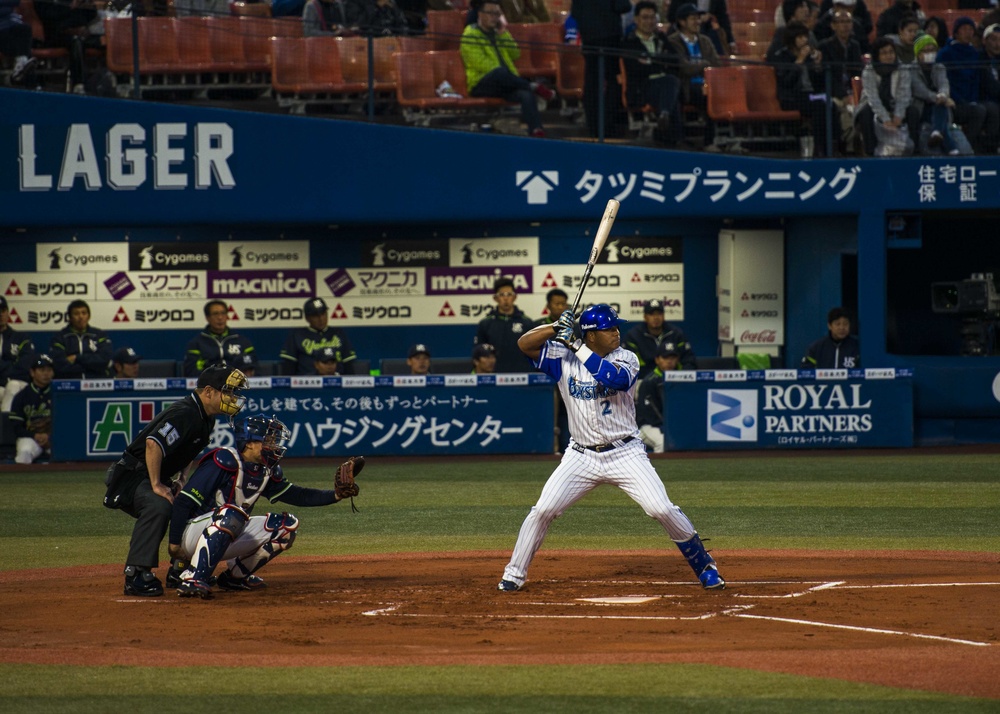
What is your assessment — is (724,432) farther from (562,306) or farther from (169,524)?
(169,524)

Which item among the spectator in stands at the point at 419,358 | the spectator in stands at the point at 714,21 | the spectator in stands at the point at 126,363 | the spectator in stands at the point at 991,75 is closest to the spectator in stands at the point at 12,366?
the spectator in stands at the point at 126,363

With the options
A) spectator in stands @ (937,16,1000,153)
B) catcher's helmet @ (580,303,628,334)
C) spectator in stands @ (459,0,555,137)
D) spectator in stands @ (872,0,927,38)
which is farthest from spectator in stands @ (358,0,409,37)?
catcher's helmet @ (580,303,628,334)

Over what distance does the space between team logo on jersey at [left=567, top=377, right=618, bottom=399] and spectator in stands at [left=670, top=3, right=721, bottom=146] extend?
29.9 ft

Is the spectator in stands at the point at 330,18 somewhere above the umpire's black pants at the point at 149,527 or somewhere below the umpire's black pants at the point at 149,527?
above

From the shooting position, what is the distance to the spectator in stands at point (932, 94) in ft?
52.7

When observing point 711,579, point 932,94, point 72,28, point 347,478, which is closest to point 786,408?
point 932,94

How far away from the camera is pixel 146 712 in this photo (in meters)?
5.68

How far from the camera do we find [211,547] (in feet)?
26.2

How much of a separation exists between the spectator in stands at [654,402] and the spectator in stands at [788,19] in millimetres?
3934

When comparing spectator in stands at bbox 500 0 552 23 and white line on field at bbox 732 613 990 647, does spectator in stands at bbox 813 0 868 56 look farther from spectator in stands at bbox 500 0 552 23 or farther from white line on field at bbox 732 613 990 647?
white line on field at bbox 732 613 990 647

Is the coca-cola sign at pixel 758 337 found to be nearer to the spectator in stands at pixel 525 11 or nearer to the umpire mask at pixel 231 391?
the spectator in stands at pixel 525 11

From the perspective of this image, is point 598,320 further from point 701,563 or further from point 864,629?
point 864,629

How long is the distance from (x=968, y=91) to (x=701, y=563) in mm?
10194

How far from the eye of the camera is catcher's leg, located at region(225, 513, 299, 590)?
8344 mm
